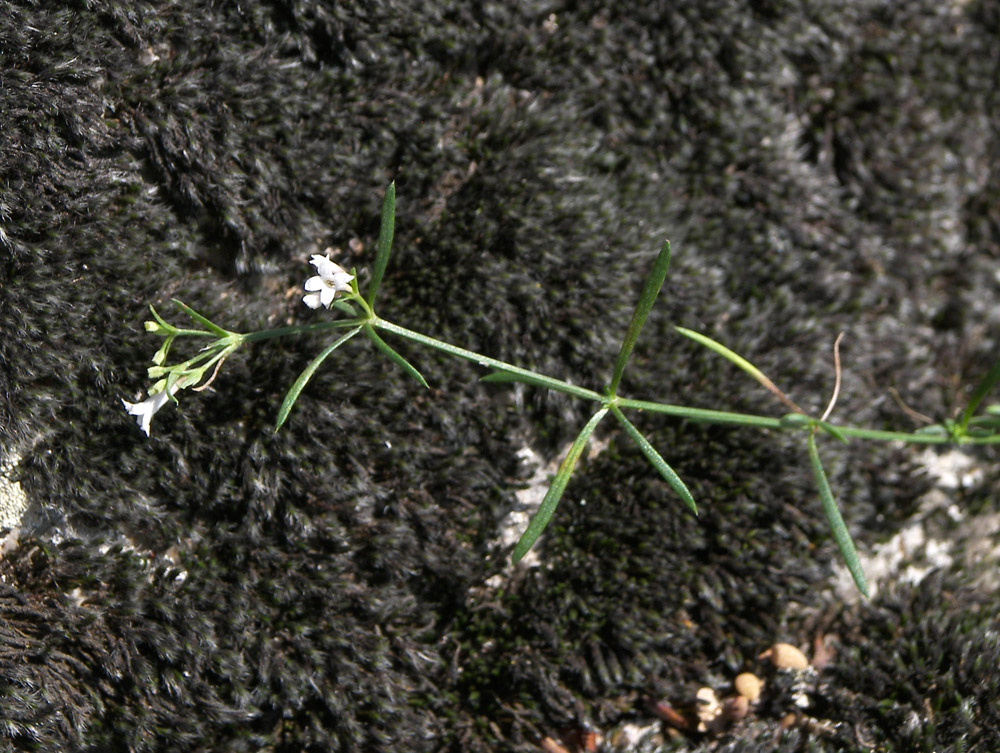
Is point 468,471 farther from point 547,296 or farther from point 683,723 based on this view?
point 683,723

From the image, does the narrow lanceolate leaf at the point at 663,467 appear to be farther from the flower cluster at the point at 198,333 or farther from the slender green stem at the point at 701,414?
the flower cluster at the point at 198,333

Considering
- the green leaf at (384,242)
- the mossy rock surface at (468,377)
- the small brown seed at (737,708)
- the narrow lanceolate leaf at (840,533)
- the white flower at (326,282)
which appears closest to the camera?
the white flower at (326,282)

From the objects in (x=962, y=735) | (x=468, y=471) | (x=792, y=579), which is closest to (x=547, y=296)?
(x=468, y=471)

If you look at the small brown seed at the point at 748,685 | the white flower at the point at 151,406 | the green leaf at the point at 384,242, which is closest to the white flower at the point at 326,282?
the green leaf at the point at 384,242

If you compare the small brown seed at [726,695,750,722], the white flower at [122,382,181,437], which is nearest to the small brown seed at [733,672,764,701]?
the small brown seed at [726,695,750,722]

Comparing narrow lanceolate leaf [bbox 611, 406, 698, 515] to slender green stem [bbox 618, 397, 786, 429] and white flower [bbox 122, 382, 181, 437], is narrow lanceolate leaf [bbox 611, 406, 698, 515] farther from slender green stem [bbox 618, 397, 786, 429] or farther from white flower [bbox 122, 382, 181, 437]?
white flower [bbox 122, 382, 181, 437]

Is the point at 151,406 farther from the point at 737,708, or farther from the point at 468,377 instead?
the point at 737,708
